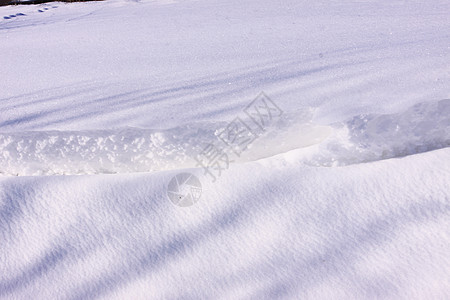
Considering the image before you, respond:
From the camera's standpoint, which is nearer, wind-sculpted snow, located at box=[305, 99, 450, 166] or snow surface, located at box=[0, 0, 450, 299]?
snow surface, located at box=[0, 0, 450, 299]

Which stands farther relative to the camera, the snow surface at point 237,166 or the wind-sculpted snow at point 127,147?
the wind-sculpted snow at point 127,147

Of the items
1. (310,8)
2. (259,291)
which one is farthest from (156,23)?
(259,291)

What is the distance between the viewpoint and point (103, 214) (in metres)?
0.89

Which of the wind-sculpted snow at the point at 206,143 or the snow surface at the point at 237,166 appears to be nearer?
the snow surface at the point at 237,166

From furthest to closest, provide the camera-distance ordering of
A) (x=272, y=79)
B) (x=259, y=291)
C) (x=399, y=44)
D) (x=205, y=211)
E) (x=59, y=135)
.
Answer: (x=399, y=44)
(x=272, y=79)
(x=59, y=135)
(x=205, y=211)
(x=259, y=291)

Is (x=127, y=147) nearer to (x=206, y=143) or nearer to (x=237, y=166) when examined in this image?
(x=206, y=143)

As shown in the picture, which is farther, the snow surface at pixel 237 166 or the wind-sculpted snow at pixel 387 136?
the wind-sculpted snow at pixel 387 136

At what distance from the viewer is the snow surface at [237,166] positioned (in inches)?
30.4

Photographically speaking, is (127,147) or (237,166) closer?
(237,166)

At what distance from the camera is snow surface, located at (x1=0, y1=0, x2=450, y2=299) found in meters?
0.77

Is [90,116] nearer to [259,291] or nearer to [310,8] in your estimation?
[259,291]

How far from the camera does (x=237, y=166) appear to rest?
97 cm

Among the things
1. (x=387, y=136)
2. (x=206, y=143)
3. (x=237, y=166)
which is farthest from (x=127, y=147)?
(x=387, y=136)

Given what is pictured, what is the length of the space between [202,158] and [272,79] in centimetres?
53
